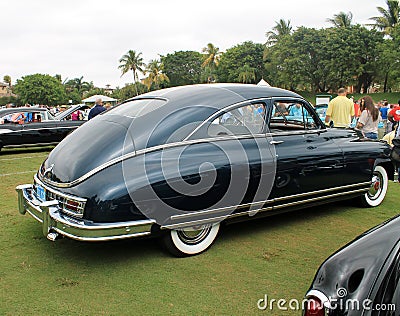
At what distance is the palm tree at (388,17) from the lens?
45.9 m

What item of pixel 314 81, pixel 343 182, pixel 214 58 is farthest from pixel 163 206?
pixel 214 58

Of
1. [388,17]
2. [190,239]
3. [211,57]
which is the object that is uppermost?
[388,17]

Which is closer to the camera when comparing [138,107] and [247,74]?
[138,107]

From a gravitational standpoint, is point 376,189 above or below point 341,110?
below

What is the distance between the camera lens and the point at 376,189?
5723 millimetres

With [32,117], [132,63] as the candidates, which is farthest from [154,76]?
[32,117]

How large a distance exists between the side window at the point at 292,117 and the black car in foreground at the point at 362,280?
277 centimetres

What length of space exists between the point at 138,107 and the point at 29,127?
8056mm

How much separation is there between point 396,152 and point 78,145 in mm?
4299

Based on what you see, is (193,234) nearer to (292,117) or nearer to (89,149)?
(89,149)

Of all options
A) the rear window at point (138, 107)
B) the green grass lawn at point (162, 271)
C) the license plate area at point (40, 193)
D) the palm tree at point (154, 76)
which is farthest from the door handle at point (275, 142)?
the palm tree at point (154, 76)

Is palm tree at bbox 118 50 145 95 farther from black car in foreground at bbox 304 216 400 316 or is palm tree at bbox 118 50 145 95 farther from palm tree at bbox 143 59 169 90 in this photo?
black car in foreground at bbox 304 216 400 316

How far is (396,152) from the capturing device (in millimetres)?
5645

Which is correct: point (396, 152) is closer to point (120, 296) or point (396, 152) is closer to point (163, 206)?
point (163, 206)
